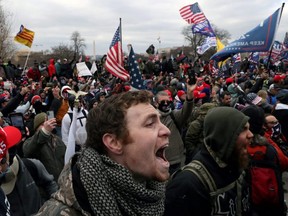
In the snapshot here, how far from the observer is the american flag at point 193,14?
544 inches

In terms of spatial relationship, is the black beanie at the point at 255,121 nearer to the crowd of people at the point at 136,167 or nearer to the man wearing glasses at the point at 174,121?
the crowd of people at the point at 136,167

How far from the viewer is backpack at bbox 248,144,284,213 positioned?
3393mm

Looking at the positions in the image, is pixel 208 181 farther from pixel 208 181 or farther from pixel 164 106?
pixel 164 106

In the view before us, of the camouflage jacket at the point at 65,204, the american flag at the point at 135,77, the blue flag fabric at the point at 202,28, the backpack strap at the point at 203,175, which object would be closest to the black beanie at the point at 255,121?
the backpack strap at the point at 203,175

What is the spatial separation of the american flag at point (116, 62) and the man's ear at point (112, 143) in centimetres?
619

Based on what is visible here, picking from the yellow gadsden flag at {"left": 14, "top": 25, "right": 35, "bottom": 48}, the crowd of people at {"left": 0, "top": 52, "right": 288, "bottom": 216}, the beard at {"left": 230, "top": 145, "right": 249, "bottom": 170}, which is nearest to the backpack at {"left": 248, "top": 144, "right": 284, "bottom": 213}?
the crowd of people at {"left": 0, "top": 52, "right": 288, "bottom": 216}

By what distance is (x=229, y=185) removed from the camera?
2502 millimetres

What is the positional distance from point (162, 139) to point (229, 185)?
0.99 meters

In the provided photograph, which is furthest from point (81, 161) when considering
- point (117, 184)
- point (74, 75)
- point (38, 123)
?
point (74, 75)

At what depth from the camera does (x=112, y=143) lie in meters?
1.70

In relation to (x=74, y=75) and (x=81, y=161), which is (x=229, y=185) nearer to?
(x=81, y=161)

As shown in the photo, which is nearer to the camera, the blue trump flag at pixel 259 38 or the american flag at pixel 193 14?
the blue trump flag at pixel 259 38

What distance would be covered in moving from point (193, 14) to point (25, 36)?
7589 mm

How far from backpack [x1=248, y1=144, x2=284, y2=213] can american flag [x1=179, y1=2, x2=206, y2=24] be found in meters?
11.1
